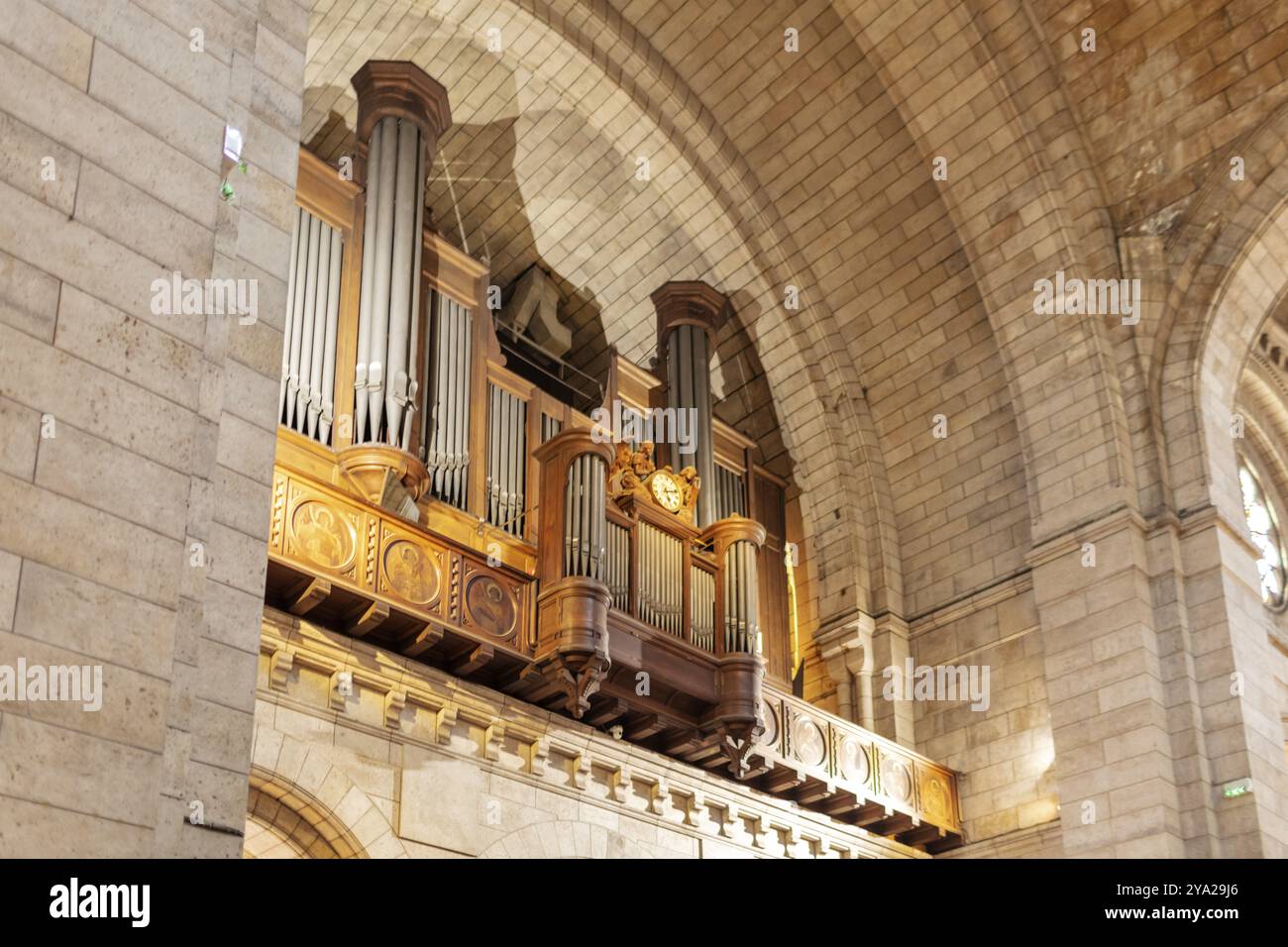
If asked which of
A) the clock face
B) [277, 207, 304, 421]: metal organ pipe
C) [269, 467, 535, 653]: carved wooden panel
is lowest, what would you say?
[269, 467, 535, 653]: carved wooden panel

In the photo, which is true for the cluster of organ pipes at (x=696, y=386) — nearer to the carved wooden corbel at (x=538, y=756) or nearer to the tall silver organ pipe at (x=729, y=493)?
the tall silver organ pipe at (x=729, y=493)

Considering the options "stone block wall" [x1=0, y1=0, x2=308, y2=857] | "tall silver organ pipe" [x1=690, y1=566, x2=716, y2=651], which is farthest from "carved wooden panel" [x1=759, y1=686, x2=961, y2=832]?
"stone block wall" [x1=0, y1=0, x2=308, y2=857]

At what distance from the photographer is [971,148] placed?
1538 cm

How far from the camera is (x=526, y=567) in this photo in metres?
12.9

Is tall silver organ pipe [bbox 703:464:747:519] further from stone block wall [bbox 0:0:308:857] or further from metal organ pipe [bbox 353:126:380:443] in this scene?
stone block wall [bbox 0:0:308:857]

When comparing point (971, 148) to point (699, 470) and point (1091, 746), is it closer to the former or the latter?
point (699, 470)

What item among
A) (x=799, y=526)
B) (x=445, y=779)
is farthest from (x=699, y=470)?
(x=445, y=779)

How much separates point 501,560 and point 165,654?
7100 millimetres

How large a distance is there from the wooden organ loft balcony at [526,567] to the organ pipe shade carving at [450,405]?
0.02 meters

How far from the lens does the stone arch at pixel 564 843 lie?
11.4m

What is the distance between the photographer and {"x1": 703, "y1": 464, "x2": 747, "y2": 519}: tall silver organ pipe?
622 inches

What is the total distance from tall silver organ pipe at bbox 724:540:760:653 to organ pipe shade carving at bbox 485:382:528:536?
75.8 inches

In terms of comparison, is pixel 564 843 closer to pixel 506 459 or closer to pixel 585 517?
pixel 585 517

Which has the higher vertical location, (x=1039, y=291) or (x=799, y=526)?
(x=1039, y=291)
